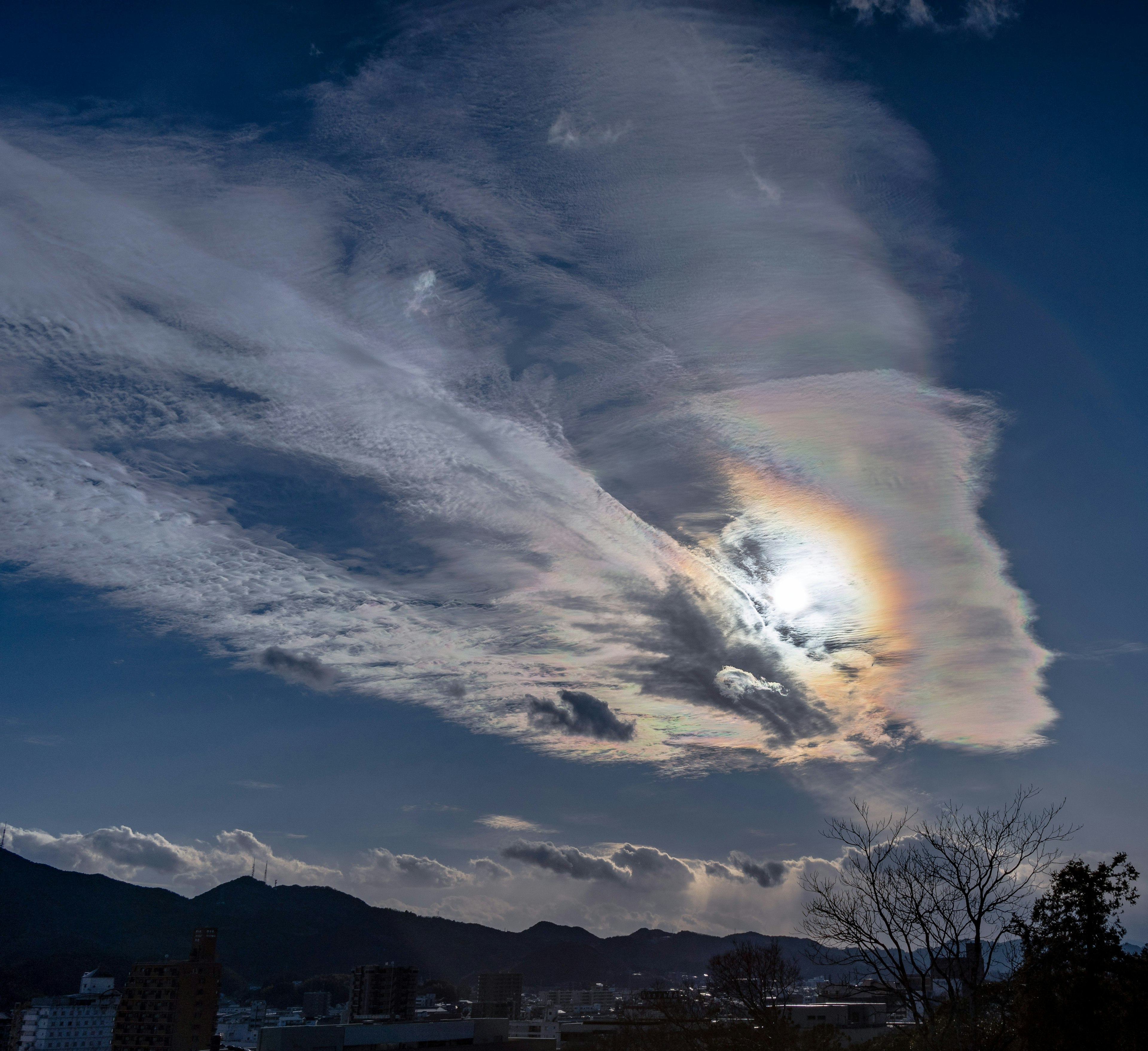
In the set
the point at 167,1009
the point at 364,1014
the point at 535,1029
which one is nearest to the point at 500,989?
the point at 364,1014

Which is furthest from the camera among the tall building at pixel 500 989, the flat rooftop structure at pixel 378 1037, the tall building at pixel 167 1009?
the tall building at pixel 500 989

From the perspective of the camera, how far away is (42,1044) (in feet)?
285

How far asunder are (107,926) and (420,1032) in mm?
194939

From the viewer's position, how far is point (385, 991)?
11744 cm

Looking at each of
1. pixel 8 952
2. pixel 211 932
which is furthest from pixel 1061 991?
pixel 8 952

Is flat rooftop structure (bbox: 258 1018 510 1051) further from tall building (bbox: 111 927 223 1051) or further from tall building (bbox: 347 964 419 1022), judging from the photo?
tall building (bbox: 347 964 419 1022)

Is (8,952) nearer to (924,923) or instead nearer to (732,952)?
(732,952)

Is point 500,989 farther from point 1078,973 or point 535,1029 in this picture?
point 1078,973

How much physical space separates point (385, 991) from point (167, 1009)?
50.6 m

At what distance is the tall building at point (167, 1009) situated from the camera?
2842 inches

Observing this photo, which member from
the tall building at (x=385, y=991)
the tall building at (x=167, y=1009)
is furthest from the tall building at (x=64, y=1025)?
the tall building at (x=385, y=991)

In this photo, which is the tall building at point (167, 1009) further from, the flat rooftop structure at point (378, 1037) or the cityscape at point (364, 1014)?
the flat rooftop structure at point (378, 1037)

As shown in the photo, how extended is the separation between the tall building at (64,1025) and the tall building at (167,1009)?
2037 cm

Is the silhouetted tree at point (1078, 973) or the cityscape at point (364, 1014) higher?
the silhouetted tree at point (1078, 973)
